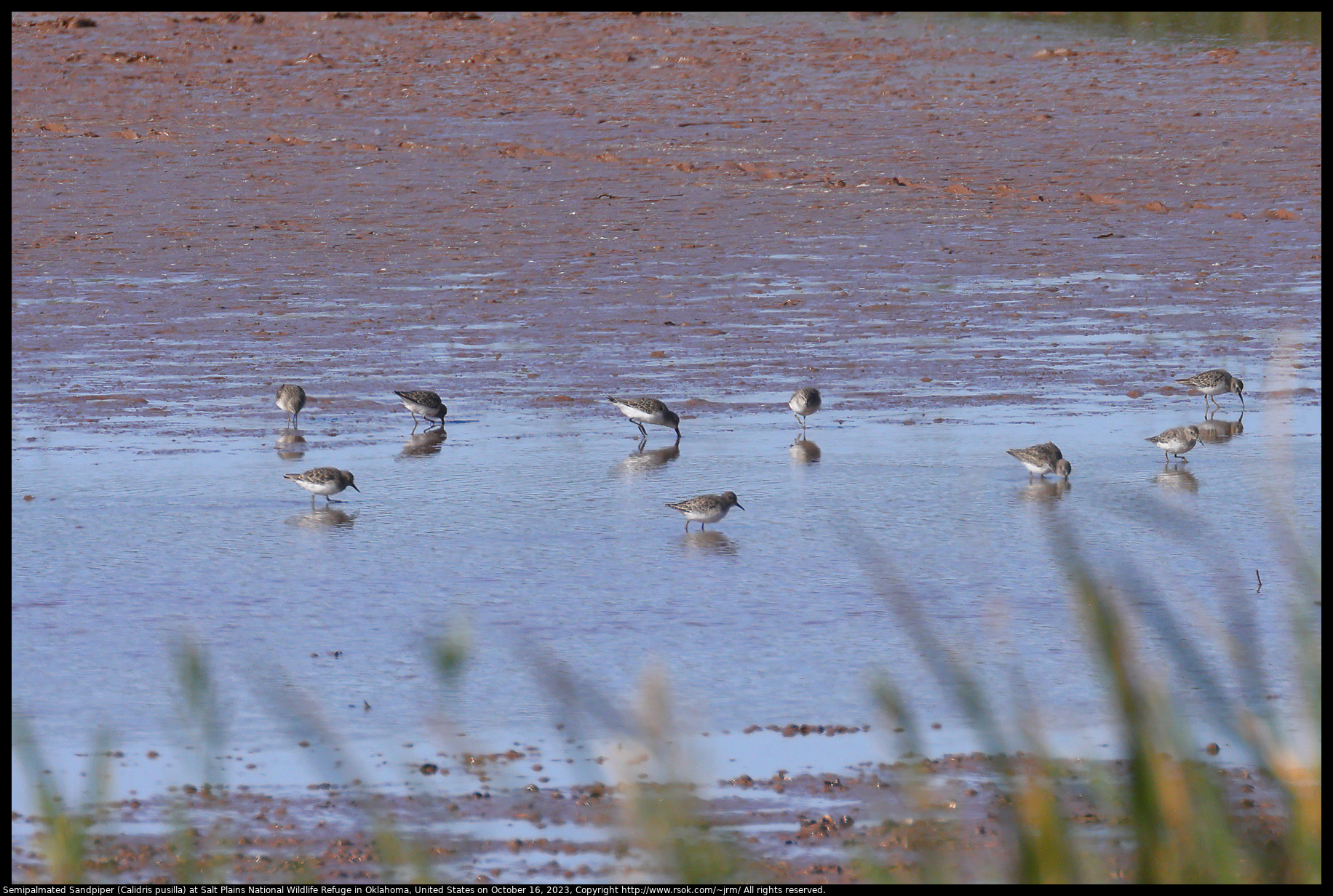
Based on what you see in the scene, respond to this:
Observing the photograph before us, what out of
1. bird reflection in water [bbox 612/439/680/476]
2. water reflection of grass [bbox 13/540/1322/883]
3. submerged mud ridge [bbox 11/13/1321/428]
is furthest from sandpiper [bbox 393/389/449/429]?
water reflection of grass [bbox 13/540/1322/883]

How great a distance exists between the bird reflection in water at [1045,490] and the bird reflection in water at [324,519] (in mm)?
3219

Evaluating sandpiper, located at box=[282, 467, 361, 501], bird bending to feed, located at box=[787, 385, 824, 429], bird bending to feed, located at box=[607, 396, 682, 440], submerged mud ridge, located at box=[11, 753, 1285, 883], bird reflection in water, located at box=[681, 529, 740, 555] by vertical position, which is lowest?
submerged mud ridge, located at box=[11, 753, 1285, 883]

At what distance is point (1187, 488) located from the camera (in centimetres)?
999

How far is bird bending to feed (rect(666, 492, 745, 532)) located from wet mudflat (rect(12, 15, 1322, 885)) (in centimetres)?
10

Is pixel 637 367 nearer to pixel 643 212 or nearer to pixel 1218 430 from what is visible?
pixel 1218 430

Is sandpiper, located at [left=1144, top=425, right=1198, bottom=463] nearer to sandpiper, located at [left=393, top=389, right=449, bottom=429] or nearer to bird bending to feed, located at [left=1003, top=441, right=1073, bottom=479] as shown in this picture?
bird bending to feed, located at [left=1003, top=441, right=1073, bottom=479]

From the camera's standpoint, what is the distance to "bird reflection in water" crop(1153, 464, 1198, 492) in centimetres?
1000

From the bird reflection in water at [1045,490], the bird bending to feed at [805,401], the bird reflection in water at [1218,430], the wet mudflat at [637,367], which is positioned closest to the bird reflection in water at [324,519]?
the wet mudflat at [637,367]

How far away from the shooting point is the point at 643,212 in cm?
2139

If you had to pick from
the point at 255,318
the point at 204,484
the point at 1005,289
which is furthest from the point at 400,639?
the point at 1005,289

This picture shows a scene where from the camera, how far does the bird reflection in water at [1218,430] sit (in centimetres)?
1142

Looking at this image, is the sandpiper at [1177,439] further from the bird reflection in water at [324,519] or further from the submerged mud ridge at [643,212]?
the bird reflection in water at [324,519]

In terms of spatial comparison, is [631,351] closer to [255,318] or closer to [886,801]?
[255,318]

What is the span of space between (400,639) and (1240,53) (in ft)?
94.1
